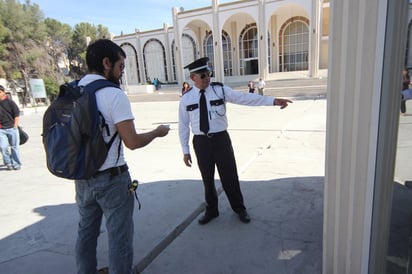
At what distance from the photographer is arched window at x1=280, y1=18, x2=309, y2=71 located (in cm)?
3094

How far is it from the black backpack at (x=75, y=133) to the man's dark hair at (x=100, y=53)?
14 cm

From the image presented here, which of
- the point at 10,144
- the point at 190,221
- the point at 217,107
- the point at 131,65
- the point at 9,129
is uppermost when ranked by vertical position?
the point at 131,65

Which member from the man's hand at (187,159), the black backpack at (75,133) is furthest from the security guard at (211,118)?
the black backpack at (75,133)

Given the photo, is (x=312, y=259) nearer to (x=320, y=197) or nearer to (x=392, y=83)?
(x=320, y=197)

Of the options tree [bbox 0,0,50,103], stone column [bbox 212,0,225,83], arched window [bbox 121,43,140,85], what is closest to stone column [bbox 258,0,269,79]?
stone column [bbox 212,0,225,83]

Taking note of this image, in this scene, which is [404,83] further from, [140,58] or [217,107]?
[140,58]

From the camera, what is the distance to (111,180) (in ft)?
6.16

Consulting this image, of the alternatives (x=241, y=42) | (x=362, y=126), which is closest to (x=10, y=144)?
(x=362, y=126)

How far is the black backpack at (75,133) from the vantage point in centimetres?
170

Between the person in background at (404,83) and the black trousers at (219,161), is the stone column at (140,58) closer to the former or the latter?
the black trousers at (219,161)

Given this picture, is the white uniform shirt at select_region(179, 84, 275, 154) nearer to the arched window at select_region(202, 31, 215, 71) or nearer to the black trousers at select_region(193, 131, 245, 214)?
the black trousers at select_region(193, 131, 245, 214)

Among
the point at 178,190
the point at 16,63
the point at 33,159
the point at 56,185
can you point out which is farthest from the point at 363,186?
the point at 16,63

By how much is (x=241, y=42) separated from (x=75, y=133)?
34561 mm

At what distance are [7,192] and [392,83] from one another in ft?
17.7
